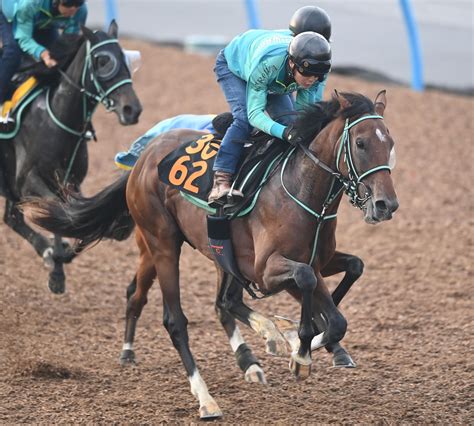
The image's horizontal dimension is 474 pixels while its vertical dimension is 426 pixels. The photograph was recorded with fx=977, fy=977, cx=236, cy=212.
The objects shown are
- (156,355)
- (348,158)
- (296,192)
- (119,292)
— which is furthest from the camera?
(119,292)

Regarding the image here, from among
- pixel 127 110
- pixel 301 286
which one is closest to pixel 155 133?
pixel 127 110

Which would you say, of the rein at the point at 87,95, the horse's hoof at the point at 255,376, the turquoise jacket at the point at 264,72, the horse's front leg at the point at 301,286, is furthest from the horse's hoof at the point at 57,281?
the horse's front leg at the point at 301,286

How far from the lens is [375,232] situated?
395 inches

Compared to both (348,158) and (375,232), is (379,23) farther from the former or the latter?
(348,158)

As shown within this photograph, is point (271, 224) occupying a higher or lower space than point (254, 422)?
higher

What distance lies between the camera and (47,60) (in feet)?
26.3

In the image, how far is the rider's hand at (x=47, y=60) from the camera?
798 centimetres

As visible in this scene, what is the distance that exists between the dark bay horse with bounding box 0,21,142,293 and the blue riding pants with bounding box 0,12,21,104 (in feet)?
0.97

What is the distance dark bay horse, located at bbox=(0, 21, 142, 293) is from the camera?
7.71m

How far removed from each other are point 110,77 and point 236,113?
2.18 m

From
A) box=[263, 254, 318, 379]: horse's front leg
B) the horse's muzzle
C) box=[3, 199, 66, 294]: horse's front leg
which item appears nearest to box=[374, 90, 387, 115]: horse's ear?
the horse's muzzle

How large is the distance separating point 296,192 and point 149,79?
1002 cm

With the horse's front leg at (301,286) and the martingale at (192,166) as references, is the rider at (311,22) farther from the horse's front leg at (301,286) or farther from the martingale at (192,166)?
the horse's front leg at (301,286)

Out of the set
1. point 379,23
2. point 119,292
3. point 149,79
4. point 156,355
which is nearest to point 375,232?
point 119,292
